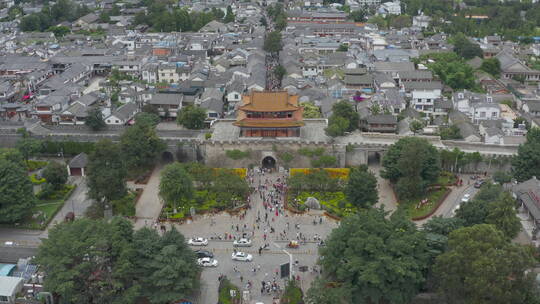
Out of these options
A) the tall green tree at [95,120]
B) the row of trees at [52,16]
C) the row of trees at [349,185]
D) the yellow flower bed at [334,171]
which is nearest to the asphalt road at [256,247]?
the row of trees at [349,185]

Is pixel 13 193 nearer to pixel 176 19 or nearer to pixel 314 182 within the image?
pixel 314 182

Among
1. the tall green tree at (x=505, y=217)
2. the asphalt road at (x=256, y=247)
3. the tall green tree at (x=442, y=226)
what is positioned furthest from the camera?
Answer: the tall green tree at (x=505, y=217)

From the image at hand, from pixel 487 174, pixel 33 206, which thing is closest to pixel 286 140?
pixel 487 174

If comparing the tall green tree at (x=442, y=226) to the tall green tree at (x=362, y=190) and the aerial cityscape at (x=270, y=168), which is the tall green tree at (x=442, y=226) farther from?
the tall green tree at (x=362, y=190)

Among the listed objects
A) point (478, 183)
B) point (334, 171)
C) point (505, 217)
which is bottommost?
point (478, 183)

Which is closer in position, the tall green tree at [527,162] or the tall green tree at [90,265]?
the tall green tree at [90,265]

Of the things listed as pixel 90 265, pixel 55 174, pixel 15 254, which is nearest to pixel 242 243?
pixel 90 265

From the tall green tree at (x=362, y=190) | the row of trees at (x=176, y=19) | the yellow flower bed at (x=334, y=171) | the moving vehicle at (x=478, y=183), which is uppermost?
the row of trees at (x=176, y=19)

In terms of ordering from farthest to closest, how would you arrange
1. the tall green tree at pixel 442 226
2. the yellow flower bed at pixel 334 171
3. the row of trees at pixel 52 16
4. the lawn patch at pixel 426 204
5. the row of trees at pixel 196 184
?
the row of trees at pixel 52 16
the yellow flower bed at pixel 334 171
the lawn patch at pixel 426 204
the row of trees at pixel 196 184
the tall green tree at pixel 442 226
